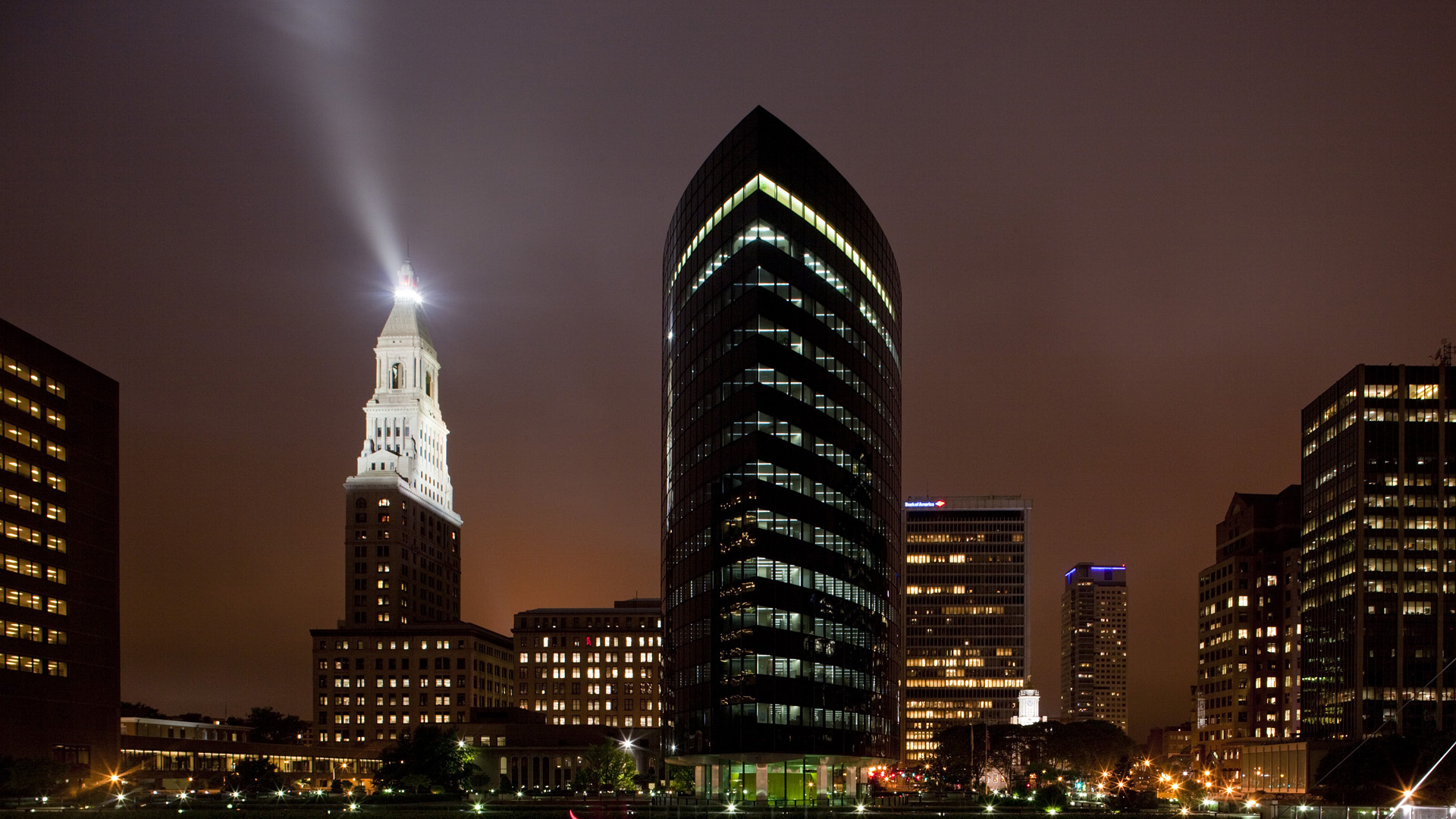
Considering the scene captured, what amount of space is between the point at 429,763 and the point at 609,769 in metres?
41.3

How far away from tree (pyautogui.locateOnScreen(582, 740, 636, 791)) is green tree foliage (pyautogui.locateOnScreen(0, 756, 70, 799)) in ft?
207

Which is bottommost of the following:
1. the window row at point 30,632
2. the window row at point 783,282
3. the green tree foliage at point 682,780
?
the green tree foliage at point 682,780

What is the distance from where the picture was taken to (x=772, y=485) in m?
123

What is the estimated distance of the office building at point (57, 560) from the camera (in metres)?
128

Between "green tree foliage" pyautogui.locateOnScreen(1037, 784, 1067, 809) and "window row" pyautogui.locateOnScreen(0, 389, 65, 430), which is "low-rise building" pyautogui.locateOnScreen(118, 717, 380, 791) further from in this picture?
"green tree foliage" pyautogui.locateOnScreen(1037, 784, 1067, 809)

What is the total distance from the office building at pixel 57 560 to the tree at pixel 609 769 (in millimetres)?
57557

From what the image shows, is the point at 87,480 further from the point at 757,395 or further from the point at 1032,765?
the point at 1032,765

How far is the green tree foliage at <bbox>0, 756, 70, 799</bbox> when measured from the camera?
10831 centimetres

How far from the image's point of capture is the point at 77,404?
474 feet

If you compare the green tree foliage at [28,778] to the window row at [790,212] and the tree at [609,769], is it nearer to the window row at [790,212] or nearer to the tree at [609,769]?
the tree at [609,769]

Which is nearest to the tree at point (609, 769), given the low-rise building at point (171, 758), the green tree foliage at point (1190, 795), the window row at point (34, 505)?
the low-rise building at point (171, 758)

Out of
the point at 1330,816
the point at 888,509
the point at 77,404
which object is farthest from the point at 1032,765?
the point at 77,404

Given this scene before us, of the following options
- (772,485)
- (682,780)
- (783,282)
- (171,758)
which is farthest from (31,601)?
(783,282)

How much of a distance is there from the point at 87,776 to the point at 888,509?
309 ft
